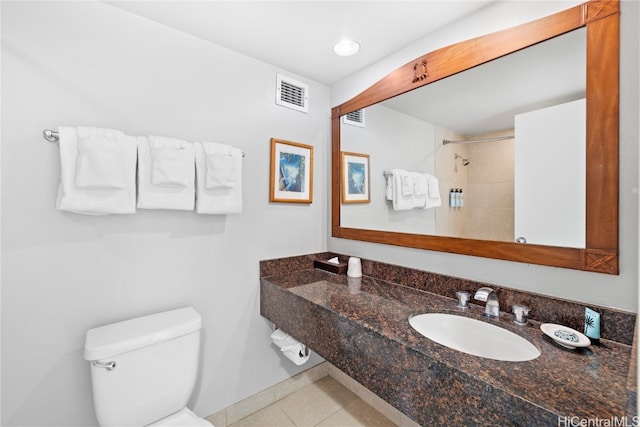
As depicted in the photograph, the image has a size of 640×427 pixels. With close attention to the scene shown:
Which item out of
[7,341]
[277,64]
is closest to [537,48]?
[277,64]

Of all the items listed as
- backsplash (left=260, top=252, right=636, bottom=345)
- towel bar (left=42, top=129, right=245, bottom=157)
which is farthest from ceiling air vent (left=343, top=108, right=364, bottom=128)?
towel bar (left=42, top=129, right=245, bottom=157)

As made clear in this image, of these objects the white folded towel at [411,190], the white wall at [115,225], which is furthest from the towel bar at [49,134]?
the white folded towel at [411,190]

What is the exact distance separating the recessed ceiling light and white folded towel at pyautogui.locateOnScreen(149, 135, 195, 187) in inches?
42.1

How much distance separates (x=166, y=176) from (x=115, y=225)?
34 centimetres

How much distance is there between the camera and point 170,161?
140cm

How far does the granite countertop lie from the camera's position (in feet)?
2.37

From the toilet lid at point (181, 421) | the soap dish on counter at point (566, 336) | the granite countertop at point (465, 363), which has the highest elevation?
the soap dish on counter at point (566, 336)

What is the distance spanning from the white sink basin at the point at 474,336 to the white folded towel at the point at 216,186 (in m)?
1.15

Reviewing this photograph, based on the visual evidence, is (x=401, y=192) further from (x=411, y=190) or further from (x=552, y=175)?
(x=552, y=175)

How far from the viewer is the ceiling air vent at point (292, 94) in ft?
6.38

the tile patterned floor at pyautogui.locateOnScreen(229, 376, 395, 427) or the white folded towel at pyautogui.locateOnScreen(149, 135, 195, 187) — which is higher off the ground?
the white folded towel at pyautogui.locateOnScreen(149, 135, 195, 187)

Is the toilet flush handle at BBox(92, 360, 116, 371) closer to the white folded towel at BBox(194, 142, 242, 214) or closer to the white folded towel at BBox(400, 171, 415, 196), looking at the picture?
the white folded towel at BBox(194, 142, 242, 214)

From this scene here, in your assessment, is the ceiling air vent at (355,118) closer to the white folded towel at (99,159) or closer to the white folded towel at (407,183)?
the white folded towel at (407,183)

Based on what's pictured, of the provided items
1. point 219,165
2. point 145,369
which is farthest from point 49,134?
point 145,369
